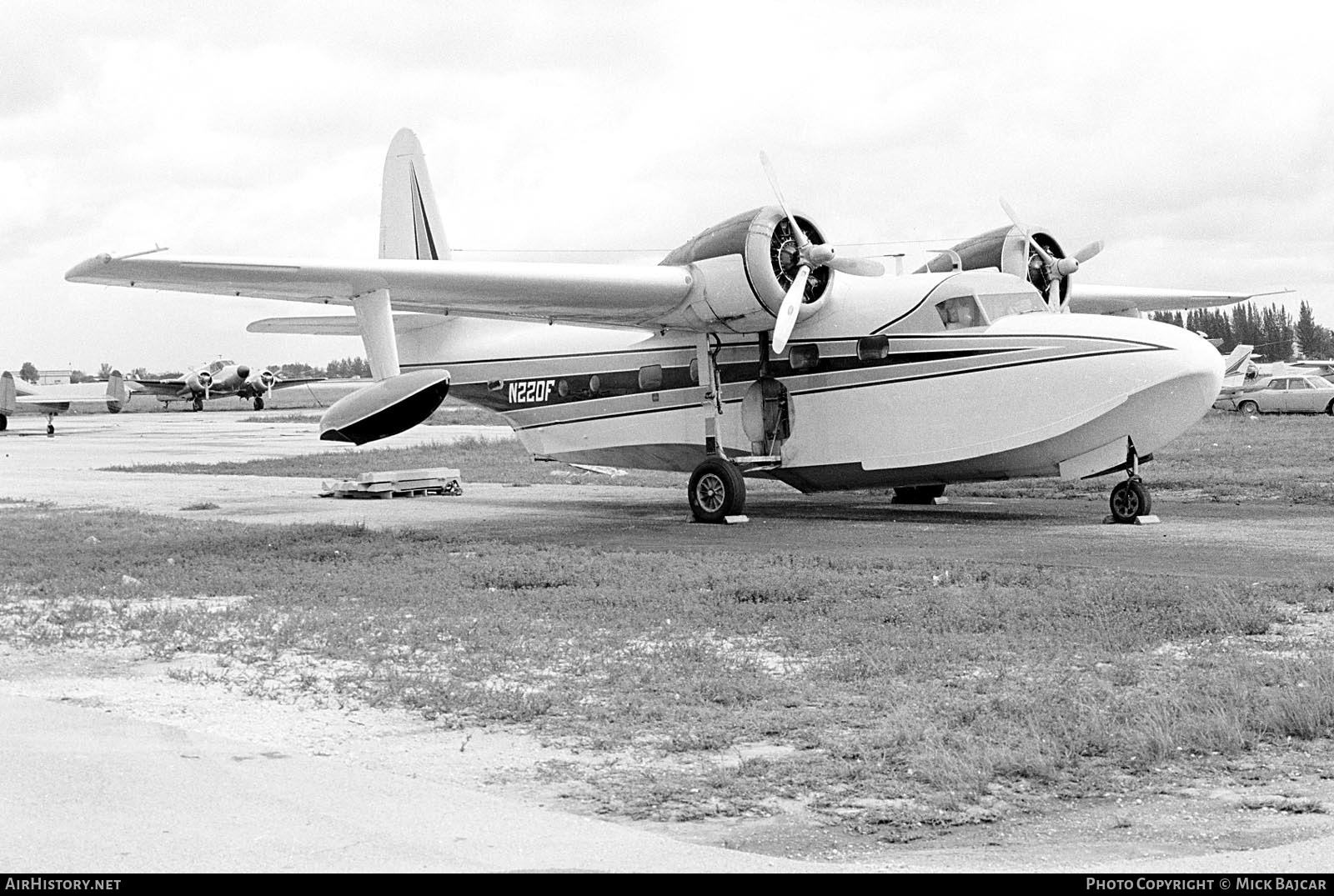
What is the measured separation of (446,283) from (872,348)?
224 inches

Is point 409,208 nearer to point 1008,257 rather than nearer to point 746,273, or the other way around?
point 746,273

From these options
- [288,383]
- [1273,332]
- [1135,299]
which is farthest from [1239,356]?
[1273,332]

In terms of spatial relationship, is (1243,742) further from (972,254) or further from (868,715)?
(972,254)

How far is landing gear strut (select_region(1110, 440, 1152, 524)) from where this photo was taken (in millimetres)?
16828

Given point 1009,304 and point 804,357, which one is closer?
point 1009,304

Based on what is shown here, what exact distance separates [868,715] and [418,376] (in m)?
10.2

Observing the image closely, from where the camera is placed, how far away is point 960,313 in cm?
1788

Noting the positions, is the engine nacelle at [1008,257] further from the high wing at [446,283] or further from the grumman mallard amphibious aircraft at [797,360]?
the high wing at [446,283]

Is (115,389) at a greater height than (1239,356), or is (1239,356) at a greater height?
(115,389)

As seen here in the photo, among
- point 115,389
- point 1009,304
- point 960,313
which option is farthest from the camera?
point 115,389

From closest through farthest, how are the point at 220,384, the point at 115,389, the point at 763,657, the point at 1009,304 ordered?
the point at 763,657 → the point at 1009,304 → the point at 115,389 → the point at 220,384

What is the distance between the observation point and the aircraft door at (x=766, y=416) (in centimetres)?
1939

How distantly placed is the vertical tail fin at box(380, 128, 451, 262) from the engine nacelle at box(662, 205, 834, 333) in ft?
19.0
